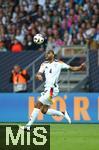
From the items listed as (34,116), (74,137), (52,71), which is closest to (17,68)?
(52,71)

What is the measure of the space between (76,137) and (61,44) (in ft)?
34.4

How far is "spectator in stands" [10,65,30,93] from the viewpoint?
2688cm

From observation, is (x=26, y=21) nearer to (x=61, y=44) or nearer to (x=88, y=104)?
(x=61, y=44)

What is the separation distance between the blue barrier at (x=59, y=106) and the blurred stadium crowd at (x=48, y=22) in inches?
174

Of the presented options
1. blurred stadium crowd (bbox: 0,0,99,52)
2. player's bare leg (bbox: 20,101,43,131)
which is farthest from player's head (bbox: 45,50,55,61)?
blurred stadium crowd (bbox: 0,0,99,52)

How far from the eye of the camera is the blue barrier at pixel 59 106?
24.0 metres

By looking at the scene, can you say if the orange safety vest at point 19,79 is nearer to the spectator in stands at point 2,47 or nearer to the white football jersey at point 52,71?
the spectator in stands at point 2,47

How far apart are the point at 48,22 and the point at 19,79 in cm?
404

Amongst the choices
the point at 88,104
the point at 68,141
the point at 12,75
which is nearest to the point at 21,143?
the point at 68,141

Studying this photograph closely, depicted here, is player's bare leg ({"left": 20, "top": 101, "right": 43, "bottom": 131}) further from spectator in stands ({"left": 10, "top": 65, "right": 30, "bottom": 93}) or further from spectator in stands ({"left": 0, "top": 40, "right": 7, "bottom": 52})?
spectator in stands ({"left": 0, "top": 40, "right": 7, "bottom": 52})

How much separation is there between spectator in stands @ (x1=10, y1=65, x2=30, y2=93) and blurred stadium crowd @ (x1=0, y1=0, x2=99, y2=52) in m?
2.05

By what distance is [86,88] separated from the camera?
28.5m

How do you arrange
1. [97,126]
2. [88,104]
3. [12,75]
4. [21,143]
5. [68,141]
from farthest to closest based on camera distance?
[12,75] < [88,104] < [97,126] < [68,141] < [21,143]

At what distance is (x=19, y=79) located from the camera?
26.9 metres
